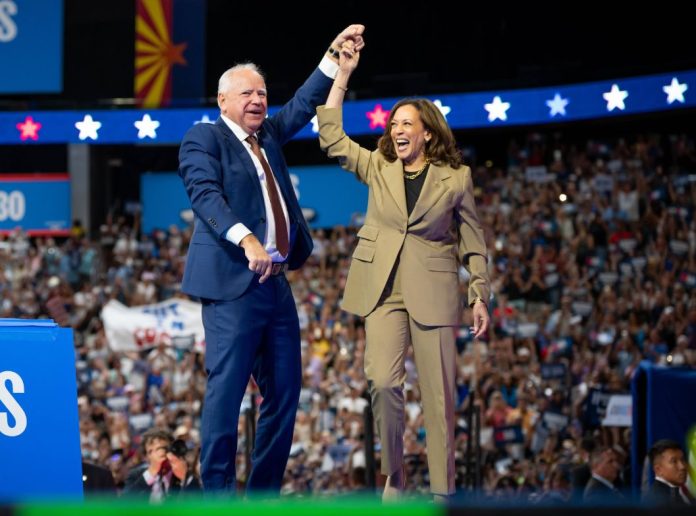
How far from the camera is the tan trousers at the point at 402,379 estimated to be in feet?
14.6

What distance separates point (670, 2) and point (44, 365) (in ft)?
51.2

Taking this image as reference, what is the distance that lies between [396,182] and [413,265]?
338 millimetres

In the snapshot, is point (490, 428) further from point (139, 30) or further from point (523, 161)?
point (139, 30)

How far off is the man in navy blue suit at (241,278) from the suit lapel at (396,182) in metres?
0.40

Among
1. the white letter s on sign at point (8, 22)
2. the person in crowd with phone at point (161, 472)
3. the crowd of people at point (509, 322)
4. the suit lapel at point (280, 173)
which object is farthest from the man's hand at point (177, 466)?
the white letter s on sign at point (8, 22)

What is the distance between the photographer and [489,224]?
15961 millimetres

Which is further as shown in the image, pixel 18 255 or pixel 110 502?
pixel 18 255

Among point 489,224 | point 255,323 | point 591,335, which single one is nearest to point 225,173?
point 255,323

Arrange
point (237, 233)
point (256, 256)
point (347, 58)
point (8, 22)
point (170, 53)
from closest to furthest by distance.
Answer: point (256, 256) → point (237, 233) → point (347, 58) → point (8, 22) → point (170, 53)

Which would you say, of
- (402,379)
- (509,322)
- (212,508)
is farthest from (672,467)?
(509,322)

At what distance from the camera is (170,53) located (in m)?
18.4

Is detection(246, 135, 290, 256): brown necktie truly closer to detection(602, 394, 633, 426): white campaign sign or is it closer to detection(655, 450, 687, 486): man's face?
detection(655, 450, 687, 486): man's face

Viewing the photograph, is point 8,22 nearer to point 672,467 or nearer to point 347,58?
point 672,467

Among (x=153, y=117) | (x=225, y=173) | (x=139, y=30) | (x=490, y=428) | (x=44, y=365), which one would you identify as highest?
(x=139, y=30)
